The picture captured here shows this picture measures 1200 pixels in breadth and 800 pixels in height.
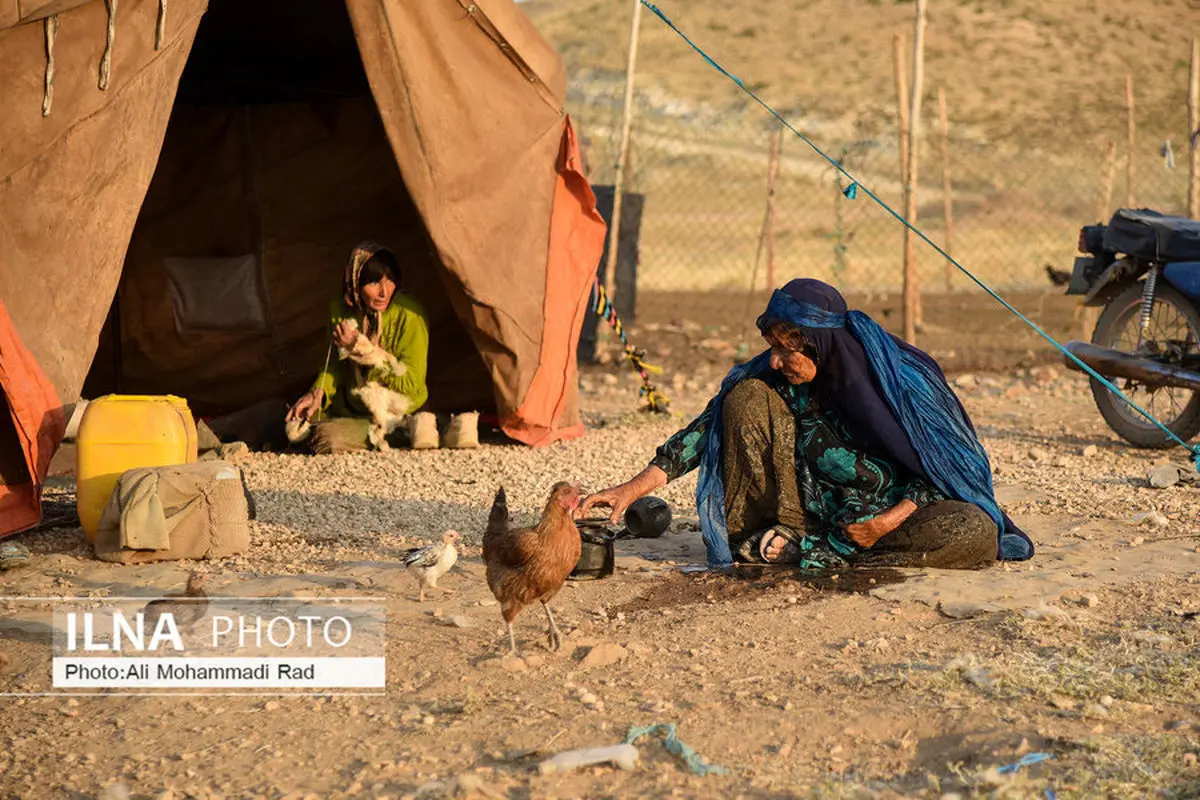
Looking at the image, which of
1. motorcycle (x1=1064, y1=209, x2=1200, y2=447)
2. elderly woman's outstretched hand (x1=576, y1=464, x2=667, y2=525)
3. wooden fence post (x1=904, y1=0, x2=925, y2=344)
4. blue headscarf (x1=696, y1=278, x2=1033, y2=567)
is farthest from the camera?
wooden fence post (x1=904, y1=0, x2=925, y2=344)

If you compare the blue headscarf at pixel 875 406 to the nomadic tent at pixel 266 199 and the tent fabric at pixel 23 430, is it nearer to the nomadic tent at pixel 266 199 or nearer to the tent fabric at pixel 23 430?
the nomadic tent at pixel 266 199

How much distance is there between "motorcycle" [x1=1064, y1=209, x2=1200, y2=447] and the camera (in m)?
6.91

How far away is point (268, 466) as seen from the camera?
267 inches

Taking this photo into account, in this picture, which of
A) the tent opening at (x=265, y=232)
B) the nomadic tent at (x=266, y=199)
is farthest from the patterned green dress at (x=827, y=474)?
the tent opening at (x=265, y=232)

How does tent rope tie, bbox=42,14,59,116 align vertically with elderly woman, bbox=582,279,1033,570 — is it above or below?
above

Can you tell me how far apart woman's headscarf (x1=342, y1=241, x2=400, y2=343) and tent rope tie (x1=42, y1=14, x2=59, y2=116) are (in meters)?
2.05

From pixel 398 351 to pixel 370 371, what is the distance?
0.57ft

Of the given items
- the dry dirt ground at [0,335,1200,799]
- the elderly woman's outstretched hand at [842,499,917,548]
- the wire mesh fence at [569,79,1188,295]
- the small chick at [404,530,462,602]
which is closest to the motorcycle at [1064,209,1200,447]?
the dry dirt ground at [0,335,1200,799]

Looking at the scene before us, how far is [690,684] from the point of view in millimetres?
3674

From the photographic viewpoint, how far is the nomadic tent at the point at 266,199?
5117mm

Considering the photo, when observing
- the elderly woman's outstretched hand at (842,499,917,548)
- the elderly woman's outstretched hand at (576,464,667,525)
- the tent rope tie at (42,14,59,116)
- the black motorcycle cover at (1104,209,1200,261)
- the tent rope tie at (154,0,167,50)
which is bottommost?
the elderly woman's outstretched hand at (842,499,917,548)

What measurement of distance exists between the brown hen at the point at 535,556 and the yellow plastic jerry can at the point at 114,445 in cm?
188

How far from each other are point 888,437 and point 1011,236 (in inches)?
649

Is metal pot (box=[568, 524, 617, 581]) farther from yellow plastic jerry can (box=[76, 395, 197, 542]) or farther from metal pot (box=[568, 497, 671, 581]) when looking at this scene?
yellow plastic jerry can (box=[76, 395, 197, 542])
